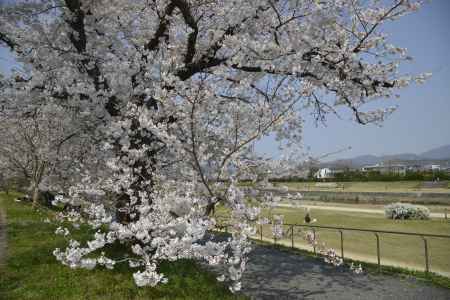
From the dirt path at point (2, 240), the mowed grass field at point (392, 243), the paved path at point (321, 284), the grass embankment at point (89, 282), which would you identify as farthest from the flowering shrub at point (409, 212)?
the dirt path at point (2, 240)

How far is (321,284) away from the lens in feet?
28.5

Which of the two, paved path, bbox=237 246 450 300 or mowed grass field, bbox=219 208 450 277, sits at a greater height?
paved path, bbox=237 246 450 300

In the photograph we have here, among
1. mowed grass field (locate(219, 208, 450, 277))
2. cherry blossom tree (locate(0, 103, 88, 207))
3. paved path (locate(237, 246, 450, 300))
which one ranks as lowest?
mowed grass field (locate(219, 208, 450, 277))

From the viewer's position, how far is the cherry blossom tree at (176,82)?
6.07 m

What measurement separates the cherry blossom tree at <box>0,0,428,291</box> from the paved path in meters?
0.94

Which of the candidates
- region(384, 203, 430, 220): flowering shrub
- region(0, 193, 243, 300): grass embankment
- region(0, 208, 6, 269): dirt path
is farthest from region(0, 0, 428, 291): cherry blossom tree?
region(384, 203, 430, 220): flowering shrub

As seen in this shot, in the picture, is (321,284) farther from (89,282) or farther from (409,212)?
(409,212)

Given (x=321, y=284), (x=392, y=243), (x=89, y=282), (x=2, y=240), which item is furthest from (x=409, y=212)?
(x=2, y=240)

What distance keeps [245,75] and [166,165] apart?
299 centimetres

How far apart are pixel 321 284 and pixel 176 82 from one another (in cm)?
570

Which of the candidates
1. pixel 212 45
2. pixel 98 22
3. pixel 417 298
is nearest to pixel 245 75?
pixel 212 45

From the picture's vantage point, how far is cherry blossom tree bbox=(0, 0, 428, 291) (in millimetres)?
6070

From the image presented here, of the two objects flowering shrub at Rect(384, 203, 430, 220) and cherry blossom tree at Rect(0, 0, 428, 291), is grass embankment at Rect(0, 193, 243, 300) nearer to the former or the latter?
cherry blossom tree at Rect(0, 0, 428, 291)

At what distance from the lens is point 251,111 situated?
627 centimetres
